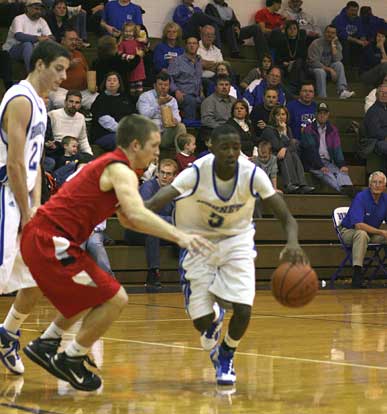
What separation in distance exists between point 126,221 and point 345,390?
4.88 feet

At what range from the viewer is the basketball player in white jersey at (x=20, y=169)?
221 inches

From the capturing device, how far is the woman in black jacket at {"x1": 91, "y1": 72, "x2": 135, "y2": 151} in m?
13.5

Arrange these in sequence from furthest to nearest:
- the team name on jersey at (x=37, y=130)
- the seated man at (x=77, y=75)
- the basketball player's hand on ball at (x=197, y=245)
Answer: the seated man at (x=77, y=75) < the team name on jersey at (x=37, y=130) < the basketball player's hand on ball at (x=197, y=245)

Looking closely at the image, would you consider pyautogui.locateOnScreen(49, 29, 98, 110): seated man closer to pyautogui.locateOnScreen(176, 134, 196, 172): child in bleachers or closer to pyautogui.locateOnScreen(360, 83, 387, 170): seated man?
pyautogui.locateOnScreen(176, 134, 196, 172): child in bleachers

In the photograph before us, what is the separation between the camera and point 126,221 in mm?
5230

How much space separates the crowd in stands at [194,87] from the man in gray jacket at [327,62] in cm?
2

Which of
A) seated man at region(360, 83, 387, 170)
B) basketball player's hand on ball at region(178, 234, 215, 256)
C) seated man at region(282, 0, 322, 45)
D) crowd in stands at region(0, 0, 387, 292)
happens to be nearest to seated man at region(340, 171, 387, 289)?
crowd in stands at region(0, 0, 387, 292)

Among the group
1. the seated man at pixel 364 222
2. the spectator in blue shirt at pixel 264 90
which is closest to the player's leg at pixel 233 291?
the seated man at pixel 364 222

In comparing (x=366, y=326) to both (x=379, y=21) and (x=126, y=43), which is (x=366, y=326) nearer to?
(x=126, y=43)

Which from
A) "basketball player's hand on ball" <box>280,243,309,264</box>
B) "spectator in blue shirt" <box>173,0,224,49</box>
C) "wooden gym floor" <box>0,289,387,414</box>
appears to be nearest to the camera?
"wooden gym floor" <box>0,289,387,414</box>

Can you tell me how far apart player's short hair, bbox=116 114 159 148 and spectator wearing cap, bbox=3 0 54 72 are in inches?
358

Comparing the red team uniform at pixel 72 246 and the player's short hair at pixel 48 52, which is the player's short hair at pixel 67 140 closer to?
the player's short hair at pixel 48 52

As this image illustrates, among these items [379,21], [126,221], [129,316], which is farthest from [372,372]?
[379,21]

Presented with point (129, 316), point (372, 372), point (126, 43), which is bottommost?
point (129, 316)
